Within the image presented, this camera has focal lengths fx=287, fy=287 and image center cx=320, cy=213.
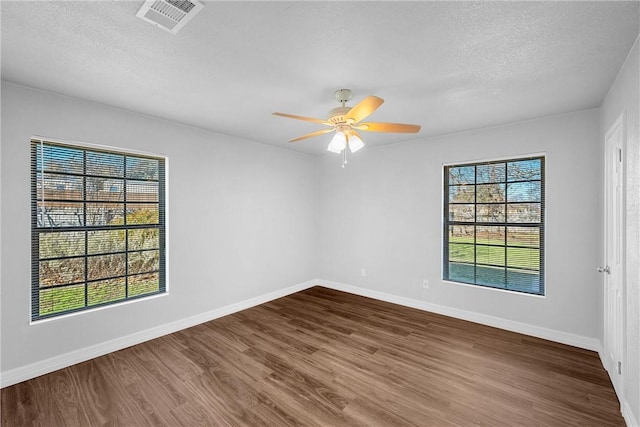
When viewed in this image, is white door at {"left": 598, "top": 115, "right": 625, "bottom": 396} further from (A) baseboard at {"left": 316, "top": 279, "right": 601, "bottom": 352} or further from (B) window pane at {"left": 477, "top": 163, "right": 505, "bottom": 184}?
(B) window pane at {"left": 477, "top": 163, "right": 505, "bottom": 184}

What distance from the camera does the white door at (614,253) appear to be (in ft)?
7.24

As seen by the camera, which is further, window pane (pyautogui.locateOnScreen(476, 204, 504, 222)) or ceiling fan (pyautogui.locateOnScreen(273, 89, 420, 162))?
window pane (pyautogui.locateOnScreen(476, 204, 504, 222))

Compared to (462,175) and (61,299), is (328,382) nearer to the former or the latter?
(61,299)

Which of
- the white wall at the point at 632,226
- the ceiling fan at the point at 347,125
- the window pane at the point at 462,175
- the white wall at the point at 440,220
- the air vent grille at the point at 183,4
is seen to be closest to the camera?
the air vent grille at the point at 183,4

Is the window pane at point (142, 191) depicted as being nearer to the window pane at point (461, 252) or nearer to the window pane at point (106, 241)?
the window pane at point (106, 241)

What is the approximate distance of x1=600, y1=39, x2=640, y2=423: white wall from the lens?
1.78 meters

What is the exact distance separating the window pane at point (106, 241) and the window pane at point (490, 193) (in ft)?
14.4

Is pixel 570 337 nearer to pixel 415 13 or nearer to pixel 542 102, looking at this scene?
pixel 542 102

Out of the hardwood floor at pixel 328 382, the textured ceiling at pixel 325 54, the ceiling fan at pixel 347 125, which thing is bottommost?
the hardwood floor at pixel 328 382

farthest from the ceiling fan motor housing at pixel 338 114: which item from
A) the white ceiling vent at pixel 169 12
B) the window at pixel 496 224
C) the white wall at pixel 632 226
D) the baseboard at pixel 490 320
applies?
the baseboard at pixel 490 320

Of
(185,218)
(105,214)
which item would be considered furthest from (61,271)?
(185,218)

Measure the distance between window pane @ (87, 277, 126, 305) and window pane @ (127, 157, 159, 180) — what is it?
3.83 ft

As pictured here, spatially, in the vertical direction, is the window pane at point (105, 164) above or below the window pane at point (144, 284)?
above

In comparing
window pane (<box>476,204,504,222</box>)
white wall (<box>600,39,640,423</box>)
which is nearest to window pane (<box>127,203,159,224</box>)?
window pane (<box>476,204,504,222</box>)
